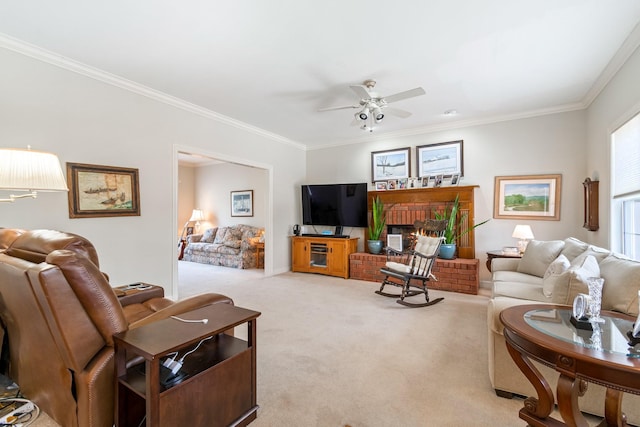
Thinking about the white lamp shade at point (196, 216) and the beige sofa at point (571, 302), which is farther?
the white lamp shade at point (196, 216)

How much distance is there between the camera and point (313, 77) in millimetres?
3188

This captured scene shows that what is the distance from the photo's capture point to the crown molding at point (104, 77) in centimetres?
257

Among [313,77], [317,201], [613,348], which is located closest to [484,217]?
[317,201]

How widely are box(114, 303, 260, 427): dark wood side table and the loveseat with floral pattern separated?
4.87m

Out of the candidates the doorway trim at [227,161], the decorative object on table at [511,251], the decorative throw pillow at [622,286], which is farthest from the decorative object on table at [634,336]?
the doorway trim at [227,161]

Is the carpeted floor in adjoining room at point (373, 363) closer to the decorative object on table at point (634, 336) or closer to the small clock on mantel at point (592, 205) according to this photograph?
the decorative object on table at point (634, 336)

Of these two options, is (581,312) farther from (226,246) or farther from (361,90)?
(226,246)

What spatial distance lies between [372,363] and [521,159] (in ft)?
12.9

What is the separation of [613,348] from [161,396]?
1822mm

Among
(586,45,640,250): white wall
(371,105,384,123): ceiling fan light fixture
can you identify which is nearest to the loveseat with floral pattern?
(371,105,384,123): ceiling fan light fixture

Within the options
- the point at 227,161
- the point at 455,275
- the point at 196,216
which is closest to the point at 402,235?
the point at 455,275

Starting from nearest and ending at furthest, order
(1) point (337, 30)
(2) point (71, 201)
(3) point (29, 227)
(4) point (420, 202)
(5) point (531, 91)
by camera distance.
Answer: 1. (1) point (337, 30)
2. (3) point (29, 227)
3. (2) point (71, 201)
4. (5) point (531, 91)
5. (4) point (420, 202)

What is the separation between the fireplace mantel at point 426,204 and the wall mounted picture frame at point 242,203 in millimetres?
3466

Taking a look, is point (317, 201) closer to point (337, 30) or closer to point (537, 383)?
point (337, 30)
